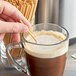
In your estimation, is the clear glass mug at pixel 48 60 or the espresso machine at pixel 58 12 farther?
the espresso machine at pixel 58 12

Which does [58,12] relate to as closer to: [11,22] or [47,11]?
[47,11]

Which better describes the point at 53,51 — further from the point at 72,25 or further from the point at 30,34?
the point at 72,25

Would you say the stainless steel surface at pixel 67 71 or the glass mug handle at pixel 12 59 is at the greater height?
the glass mug handle at pixel 12 59

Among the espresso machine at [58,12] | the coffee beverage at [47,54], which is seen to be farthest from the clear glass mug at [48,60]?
the espresso machine at [58,12]

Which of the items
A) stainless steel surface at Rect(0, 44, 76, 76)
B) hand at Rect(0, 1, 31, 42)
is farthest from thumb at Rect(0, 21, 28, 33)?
stainless steel surface at Rect(0, 44, 76, 76)

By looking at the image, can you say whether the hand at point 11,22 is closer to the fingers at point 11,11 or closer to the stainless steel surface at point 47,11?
the fingers at point 11,11
